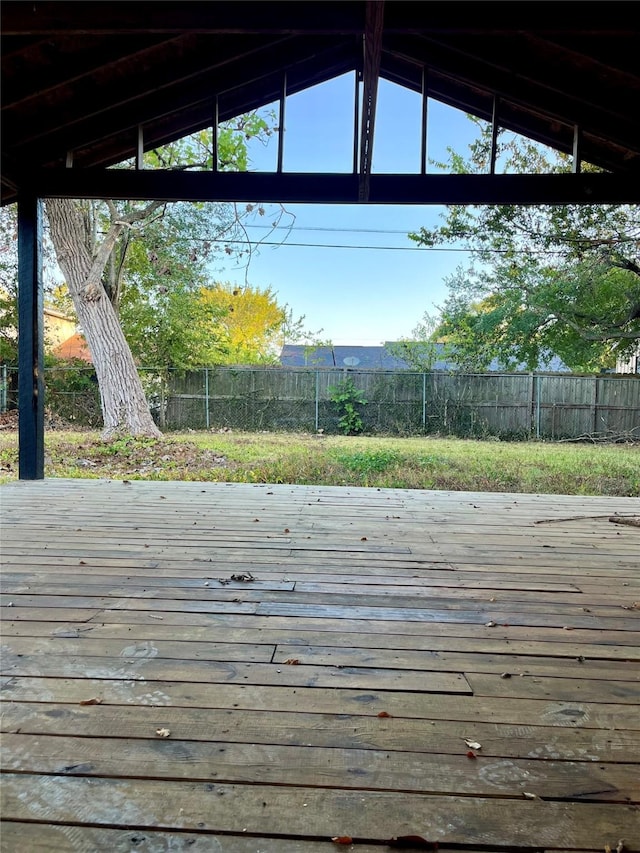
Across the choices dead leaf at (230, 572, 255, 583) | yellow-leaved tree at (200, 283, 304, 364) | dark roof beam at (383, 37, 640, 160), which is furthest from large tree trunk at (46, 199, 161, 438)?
yellow-leaved tree at (200, 283, 304, 364)

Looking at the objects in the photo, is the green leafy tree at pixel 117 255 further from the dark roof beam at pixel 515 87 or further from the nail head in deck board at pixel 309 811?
the nail head in deck board at pixel 309 811

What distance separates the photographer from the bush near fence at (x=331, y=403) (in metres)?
8.99

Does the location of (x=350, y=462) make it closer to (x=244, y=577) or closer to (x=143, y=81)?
(x=244, y=577)

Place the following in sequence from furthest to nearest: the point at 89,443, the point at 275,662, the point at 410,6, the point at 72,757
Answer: the point at 89,443, the point at 410,6, the point at 275,662, the point at 72,757

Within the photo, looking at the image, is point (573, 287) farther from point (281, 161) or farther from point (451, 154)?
point (281, 161)

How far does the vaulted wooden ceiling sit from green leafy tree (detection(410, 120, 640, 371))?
6.22 ft

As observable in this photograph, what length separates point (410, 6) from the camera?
2889 mm

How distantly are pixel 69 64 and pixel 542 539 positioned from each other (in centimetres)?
421

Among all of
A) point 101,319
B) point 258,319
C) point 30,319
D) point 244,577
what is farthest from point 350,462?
point 258,319

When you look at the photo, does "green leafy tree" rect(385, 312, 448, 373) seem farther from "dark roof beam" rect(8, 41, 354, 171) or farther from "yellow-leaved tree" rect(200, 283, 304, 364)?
"dark roof beam" rect(8, 41, 354, 171)

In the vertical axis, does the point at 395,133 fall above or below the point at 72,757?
above

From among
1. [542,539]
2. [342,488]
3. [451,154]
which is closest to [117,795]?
[542,539]

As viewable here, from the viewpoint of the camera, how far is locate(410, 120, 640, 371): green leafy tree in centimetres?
733

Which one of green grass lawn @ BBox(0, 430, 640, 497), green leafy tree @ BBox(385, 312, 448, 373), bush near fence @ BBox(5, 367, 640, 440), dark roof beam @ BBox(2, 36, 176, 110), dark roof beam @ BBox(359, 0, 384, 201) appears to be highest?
dark roof beam @ BBox(2, 36, 176, 110)
